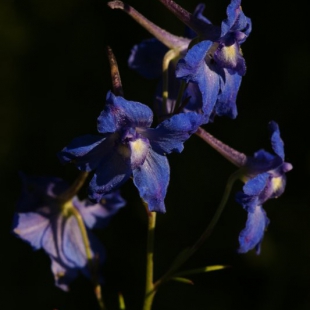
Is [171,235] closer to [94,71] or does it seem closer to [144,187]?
[94,71]

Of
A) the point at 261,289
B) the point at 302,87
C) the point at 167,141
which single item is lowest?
the point at 261,289

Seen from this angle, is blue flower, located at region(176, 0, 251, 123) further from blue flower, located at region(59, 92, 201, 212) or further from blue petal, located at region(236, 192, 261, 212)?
blue petal, located at region(236, 192, 261, 212)

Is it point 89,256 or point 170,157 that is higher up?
point 89,256

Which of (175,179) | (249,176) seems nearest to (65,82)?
(175,179)

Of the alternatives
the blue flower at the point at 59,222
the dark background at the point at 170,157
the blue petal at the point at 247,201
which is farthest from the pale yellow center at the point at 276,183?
the dark background at the point at 170,157

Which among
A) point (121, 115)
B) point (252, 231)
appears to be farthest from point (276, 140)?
point (121, 115)

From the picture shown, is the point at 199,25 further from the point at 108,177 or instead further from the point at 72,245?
the point at 72,245

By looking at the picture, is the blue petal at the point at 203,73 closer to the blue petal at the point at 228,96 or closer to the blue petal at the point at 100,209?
the blue petal at the point at 228,96
